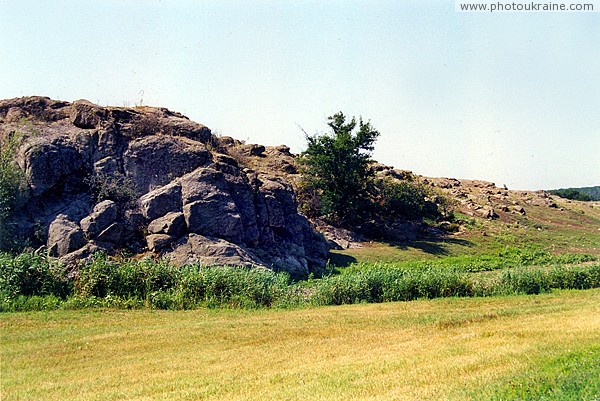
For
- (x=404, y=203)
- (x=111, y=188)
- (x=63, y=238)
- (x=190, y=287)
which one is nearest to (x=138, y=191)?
(x=111, y=188)

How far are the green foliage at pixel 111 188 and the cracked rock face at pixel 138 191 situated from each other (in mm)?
48

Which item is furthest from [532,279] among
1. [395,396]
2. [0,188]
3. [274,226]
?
[0,188]

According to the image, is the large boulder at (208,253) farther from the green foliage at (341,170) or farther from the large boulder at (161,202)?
the green foliage at (341,170)

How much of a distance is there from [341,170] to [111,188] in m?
25.1

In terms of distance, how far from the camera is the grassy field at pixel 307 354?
9008mm

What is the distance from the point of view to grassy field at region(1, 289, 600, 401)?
901 centimetres

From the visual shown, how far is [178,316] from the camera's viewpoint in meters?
17.7

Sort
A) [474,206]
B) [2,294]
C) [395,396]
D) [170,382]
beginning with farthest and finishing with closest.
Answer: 1. [474,206]
2. [2,294]
3. [170,382]
4. [395,396]

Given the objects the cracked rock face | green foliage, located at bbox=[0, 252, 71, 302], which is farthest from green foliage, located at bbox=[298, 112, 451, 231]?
green foliage, located at bbox=[0, 252, 71, 302]

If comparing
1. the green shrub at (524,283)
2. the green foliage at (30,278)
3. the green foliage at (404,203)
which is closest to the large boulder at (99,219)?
the green foliage at (30,278)

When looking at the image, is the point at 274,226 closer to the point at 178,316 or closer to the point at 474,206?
the point at 178,316

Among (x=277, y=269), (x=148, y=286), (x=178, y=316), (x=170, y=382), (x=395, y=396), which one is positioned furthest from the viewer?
(x=277, y=269)

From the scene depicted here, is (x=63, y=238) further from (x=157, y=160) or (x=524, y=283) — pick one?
(x=524, y=283)

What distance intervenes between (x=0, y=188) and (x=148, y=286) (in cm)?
903
